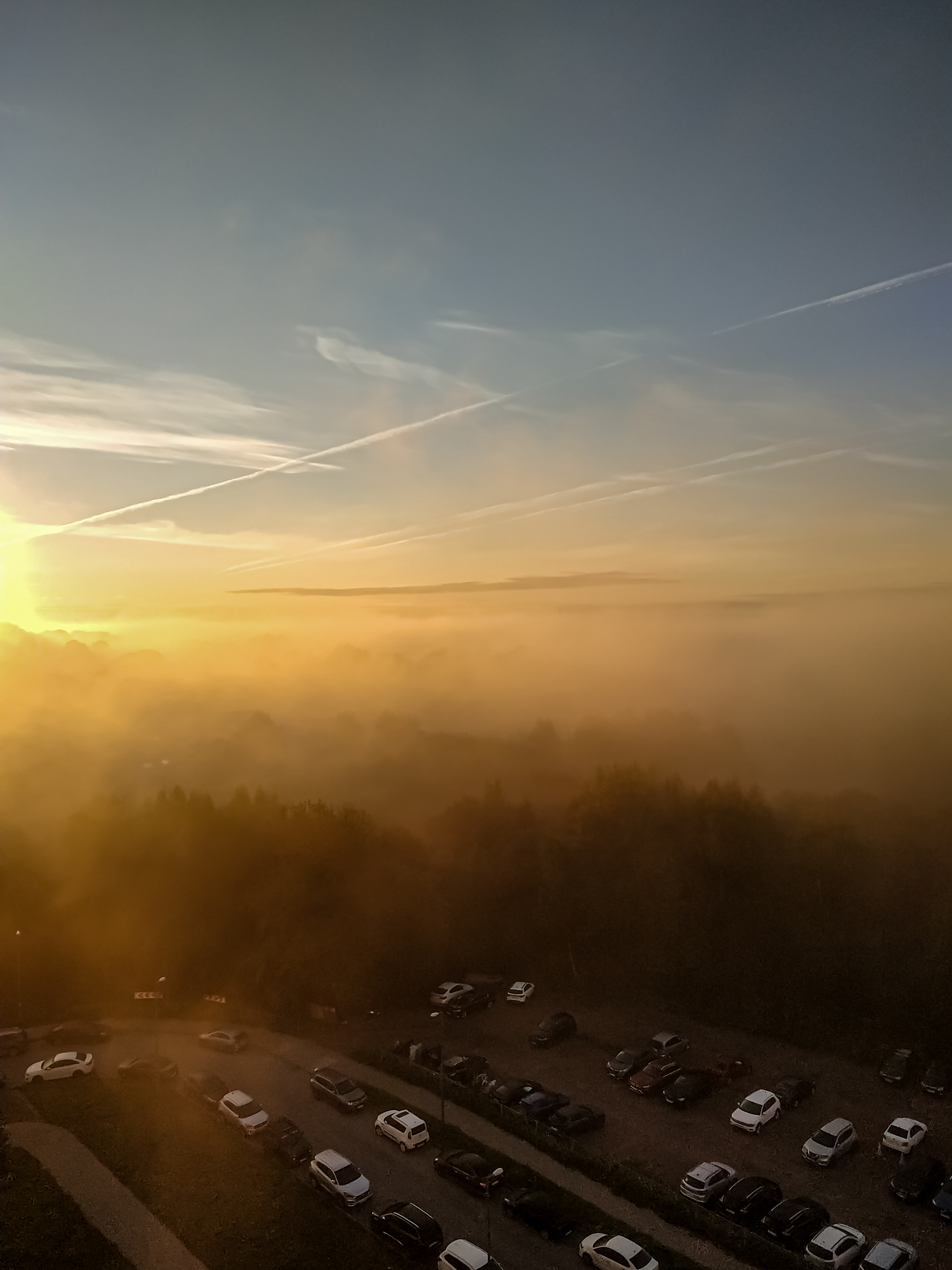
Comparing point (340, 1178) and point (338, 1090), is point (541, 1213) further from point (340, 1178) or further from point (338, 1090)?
point (338, 1090)

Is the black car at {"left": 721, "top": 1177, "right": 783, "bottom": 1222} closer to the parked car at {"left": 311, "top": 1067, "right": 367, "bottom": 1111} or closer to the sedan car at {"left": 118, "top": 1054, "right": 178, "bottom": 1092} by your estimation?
the parked car at {"left": 311, "top": 1067, "right": 367, "bottom": 1111}

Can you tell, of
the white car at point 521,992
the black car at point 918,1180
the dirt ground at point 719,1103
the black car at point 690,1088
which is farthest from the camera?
the white car at point 521,992

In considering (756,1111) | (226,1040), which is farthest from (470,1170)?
(226,1040)

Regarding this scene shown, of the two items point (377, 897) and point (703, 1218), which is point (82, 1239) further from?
point (377, 897)

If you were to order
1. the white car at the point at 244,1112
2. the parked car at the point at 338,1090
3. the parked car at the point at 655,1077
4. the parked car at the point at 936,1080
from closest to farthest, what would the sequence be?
1. the white car at the point at 244,1112
2. the parked car at the point at 338,1090
3. the parked car at the point at 936,1080
4. the parked car at the point at 655,1077

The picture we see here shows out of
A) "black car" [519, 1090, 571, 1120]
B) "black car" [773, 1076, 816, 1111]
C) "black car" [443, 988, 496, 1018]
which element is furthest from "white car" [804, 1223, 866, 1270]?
"black car" [443, 988, 496, 1018]

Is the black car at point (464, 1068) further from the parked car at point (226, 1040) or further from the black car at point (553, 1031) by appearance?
the parked car at point (226, 1040)

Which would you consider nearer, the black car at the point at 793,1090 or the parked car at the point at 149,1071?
the black car at the point at 793,1090

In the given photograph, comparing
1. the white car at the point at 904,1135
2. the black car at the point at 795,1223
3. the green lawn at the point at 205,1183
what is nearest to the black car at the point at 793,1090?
the white car at the point at 904,1135
